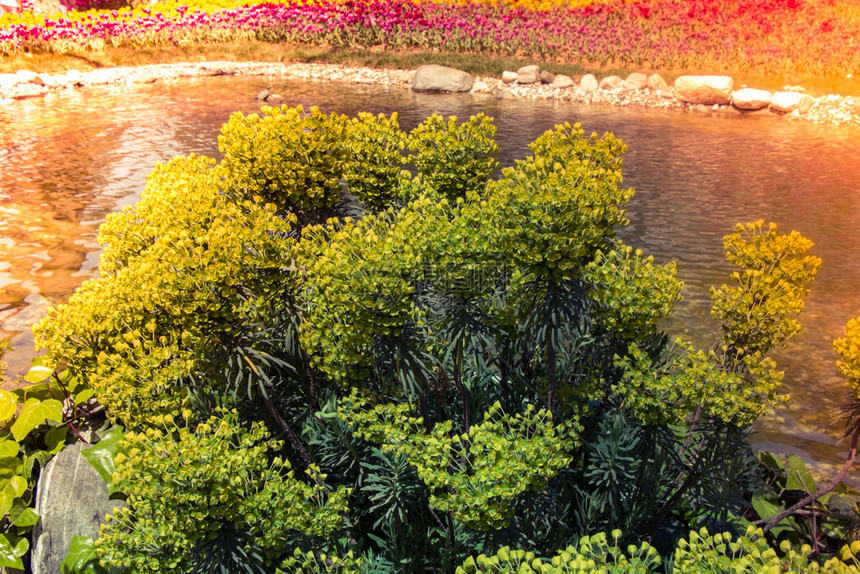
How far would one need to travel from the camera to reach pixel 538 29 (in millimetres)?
24094

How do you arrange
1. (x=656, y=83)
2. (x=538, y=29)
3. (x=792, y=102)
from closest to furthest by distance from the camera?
1. (x=792, y=102)
2. (x=656, y=83)
3. (x=538, y=29)

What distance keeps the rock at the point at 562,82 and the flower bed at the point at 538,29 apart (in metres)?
3.41

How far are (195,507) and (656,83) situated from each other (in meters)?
19.8

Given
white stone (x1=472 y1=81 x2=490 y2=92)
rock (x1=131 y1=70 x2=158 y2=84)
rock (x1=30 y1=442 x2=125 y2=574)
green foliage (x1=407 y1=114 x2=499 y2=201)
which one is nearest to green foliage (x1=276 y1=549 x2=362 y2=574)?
rock (x1=30 y1=442 x2=125 y2=574)

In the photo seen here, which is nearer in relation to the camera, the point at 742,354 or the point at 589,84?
the point at 742,354

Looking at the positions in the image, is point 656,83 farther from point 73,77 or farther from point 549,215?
point 73,77

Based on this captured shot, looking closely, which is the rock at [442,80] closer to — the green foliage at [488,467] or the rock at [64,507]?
the rock at [64,507]

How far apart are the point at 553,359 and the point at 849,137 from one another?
51.2 ft

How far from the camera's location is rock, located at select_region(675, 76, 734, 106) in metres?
17.3

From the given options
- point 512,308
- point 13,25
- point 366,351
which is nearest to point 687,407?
point 512,308

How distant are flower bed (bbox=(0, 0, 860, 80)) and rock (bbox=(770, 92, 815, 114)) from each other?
3615 mm

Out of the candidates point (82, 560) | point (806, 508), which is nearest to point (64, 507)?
point (82, 560)

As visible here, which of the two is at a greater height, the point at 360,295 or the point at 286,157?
the point at 286,157

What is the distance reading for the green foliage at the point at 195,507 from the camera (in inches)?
109
